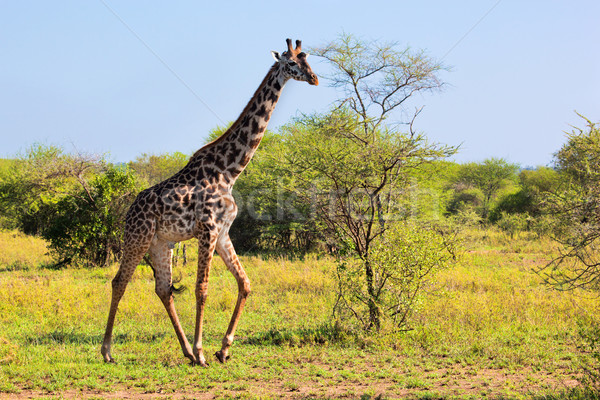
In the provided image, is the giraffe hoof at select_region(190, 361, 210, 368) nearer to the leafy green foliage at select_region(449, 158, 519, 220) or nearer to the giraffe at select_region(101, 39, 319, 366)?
the giraffe at select_region(101, 39, 319, 366)

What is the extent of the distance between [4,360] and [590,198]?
324 inches

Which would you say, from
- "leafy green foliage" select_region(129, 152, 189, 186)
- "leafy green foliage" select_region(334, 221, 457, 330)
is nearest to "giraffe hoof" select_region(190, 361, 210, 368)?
"leafy green foliage" select_region(334, 221, 457, 330)

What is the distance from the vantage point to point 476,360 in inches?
266

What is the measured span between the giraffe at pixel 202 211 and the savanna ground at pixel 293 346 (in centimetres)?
68

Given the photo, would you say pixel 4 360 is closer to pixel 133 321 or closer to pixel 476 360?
pixel 133 321

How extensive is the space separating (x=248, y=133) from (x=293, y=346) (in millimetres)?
3353

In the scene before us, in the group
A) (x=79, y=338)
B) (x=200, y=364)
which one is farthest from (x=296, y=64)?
(x=79, y=338)

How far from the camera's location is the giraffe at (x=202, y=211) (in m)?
6.56

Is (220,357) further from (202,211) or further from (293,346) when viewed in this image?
(202,211)

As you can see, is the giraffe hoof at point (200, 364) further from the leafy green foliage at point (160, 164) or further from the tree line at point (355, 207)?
the leafy green foliage at point (160, 164)

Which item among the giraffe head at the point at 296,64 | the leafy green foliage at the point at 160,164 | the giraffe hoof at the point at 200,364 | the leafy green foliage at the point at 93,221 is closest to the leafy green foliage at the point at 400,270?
the giraffe hoof at the point at 200,364

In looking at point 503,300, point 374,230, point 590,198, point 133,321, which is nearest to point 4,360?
point 133,321

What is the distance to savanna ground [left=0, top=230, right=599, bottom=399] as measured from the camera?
5.75 metres

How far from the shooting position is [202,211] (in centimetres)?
657
